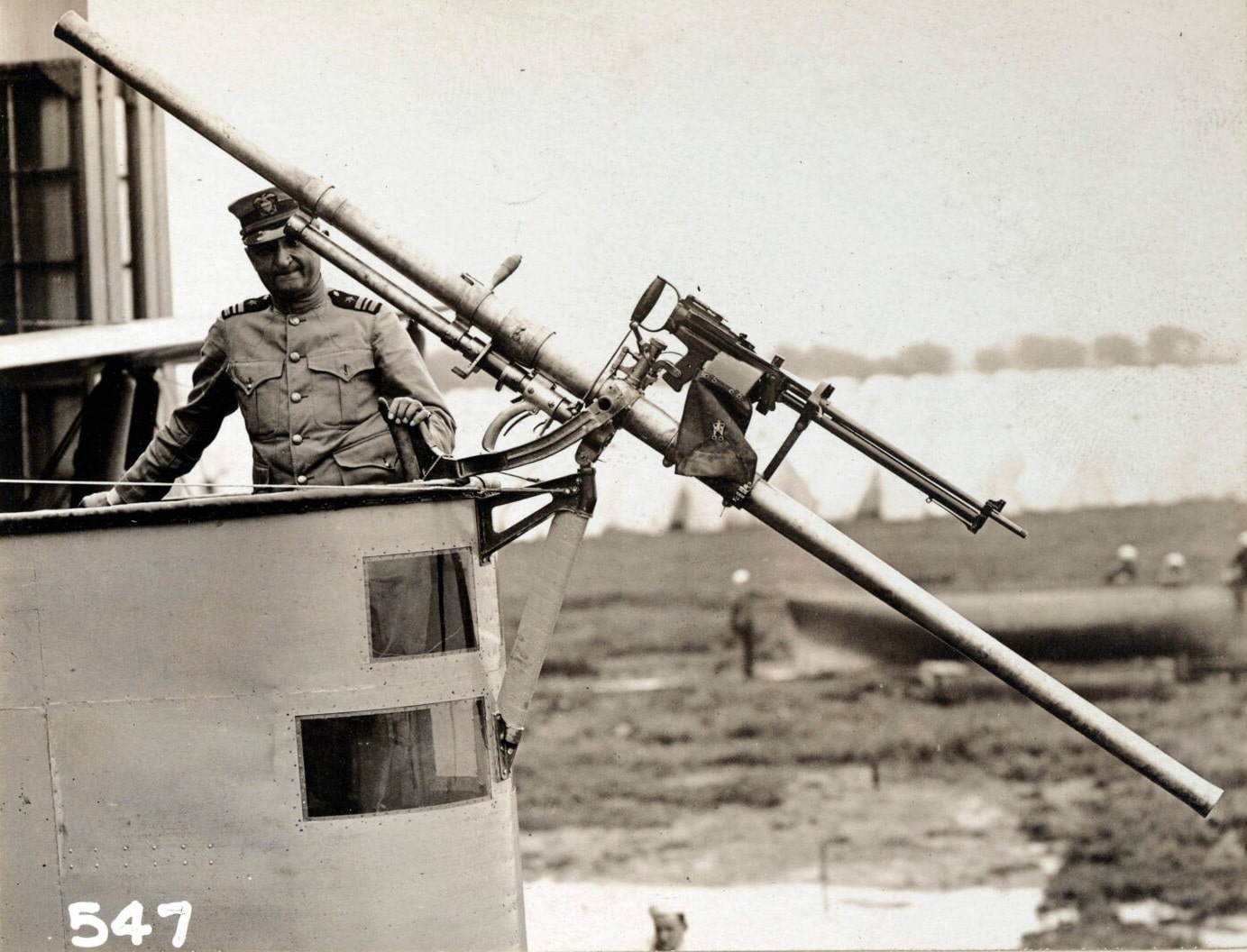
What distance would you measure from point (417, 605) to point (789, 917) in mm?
3340

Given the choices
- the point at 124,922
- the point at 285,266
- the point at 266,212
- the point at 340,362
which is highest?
the point at 266,212

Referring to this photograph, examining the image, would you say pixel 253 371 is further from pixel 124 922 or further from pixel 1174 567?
pixel 1174 567

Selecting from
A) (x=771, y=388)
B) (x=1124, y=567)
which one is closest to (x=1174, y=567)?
(x=1124, y=567)

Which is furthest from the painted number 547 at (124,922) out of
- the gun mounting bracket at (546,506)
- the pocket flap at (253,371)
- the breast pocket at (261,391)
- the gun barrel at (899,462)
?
the gun barrel at (899,462)

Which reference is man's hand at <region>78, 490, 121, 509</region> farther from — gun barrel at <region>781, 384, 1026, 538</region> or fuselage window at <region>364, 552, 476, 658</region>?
gun barrel at <region>781, 384, 1026, 538</region>

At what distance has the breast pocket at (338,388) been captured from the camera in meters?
5.19

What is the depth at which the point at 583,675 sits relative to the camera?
8859mm

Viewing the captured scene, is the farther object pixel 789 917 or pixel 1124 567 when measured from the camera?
pixel 1124 567

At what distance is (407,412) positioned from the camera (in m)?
4.87

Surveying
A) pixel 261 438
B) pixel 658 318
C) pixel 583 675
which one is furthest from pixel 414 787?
pixel 583 675

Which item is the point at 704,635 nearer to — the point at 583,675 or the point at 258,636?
the point at 583,675

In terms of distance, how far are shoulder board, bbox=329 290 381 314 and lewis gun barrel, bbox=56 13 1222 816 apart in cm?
26

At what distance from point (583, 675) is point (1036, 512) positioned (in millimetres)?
3435

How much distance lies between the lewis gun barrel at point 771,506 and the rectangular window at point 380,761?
138cm
